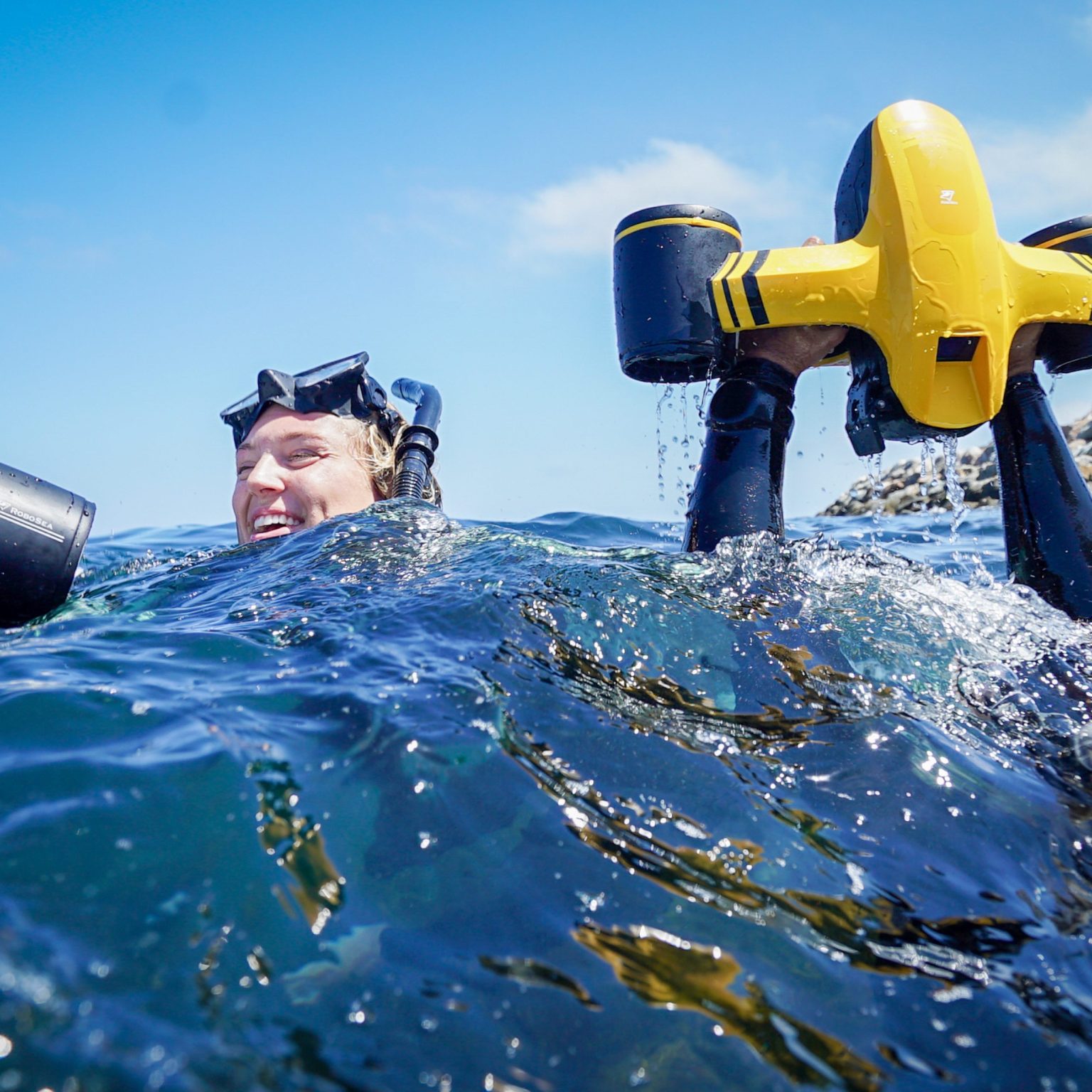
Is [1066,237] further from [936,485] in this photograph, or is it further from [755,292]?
[936,485]

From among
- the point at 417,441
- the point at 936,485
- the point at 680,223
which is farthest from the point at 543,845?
the point at 936,485

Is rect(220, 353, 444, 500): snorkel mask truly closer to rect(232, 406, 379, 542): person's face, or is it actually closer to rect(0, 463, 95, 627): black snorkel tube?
rect(232, 406, 379, 542): person's face

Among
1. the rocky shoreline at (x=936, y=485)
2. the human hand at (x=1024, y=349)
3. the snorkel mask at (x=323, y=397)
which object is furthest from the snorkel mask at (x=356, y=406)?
the rocky shoreline at (x=936, y=485)

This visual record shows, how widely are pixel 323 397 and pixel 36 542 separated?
5.84ft

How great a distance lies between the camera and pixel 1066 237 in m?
3.13

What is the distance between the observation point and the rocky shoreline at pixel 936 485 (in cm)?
1062

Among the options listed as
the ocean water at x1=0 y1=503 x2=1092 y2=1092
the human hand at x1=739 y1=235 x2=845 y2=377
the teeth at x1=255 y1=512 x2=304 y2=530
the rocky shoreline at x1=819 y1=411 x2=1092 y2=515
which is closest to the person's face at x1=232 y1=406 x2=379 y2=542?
the teeth at x1=255 y1=512 x2=304 y2=530

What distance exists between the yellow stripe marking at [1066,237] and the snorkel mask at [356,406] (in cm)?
268

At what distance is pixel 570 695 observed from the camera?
196 centimetres

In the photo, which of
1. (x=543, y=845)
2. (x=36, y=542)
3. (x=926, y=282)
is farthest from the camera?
(x=926, y=282)

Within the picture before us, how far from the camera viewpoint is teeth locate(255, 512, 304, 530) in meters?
3.77

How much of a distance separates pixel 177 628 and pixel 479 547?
107 centimetres

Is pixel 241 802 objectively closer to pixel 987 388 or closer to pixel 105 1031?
pixel 105 1031

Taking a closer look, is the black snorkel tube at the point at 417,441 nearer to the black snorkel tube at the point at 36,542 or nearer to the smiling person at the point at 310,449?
the smiling person at the point at 310,449
